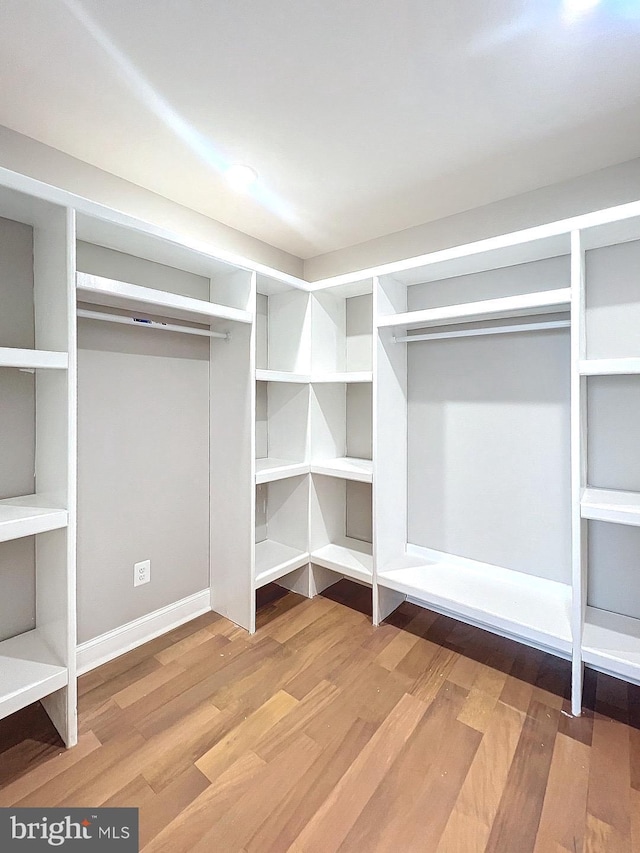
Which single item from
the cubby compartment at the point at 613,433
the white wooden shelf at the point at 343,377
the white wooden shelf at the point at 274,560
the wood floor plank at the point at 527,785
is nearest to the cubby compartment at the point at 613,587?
the cubby compartment at the point at 613,433

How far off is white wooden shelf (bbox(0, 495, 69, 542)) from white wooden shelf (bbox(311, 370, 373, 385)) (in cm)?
158

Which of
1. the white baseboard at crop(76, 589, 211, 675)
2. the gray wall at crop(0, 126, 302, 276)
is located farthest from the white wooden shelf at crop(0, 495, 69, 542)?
the gray wall at crop(0, 126, 302, 276)

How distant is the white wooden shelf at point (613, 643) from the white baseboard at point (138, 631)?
6.69 feet

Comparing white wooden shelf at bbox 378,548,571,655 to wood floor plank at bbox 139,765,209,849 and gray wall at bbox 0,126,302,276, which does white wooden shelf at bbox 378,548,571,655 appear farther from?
gray wall at bbox 0,126,302,276

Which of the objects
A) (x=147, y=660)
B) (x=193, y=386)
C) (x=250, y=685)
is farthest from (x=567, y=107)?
(x=147, y=660)

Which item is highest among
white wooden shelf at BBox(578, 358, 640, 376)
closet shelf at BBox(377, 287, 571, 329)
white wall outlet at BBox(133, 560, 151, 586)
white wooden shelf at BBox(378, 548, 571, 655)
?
closet shelf at BBox(377, 287, 571, 329)

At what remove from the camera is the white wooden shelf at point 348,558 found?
2.49 metres

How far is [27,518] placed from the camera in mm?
1449

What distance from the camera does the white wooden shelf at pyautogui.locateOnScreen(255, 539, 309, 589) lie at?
2.42m

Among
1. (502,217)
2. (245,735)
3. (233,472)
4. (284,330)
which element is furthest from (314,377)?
(245,735)

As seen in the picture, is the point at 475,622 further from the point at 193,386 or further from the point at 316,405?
the point at 193,386

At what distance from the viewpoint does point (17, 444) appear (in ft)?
5.74

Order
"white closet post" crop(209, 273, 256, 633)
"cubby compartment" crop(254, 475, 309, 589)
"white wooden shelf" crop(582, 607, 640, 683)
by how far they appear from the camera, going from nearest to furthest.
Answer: "white wooden shelf" crop(582, 607, 640, 683) → "white closet post" crop(209, 273, 256, 633) → "cubby compartment" crop(254, 475, 309, 589)

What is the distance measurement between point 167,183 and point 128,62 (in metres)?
0.75
